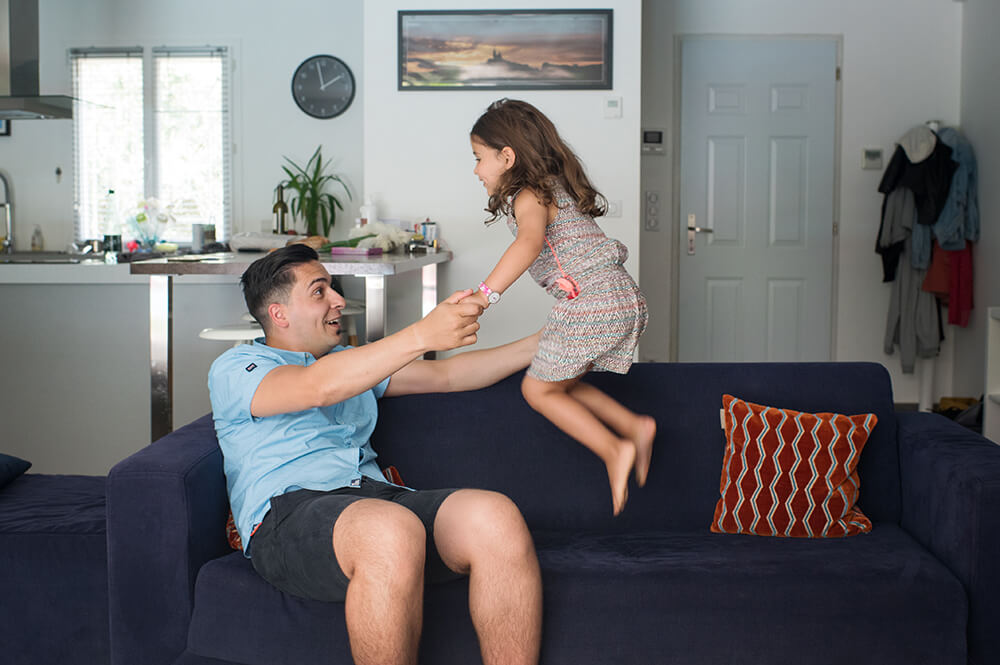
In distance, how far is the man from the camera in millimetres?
1618

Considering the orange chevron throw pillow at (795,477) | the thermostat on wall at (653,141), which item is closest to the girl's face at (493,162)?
the orange chevron throw pillow at (795,477)

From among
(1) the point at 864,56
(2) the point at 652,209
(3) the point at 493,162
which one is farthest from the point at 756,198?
(3) the point at 493,162

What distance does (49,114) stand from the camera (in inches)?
181

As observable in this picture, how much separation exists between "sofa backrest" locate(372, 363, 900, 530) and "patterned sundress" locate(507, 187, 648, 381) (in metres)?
0.14

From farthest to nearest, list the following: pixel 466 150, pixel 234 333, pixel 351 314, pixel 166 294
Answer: pixel 466 150
pixel 351 314
pixel 234 333
pixel 166 294

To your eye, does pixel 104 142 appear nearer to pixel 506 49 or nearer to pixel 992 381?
pixel 506 49

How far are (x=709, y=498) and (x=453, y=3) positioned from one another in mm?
2942

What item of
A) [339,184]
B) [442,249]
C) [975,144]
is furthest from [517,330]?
[975,144]

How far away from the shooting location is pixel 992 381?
4074 mm

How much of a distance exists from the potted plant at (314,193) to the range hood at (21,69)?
152 cm

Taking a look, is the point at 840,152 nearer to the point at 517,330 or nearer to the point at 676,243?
the point at 676,243

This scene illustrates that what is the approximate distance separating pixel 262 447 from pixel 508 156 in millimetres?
969

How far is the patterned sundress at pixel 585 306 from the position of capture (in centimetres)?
220

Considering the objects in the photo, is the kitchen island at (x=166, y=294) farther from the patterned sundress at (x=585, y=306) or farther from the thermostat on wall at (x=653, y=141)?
the thermostat on wall at (x=653, y=141)
